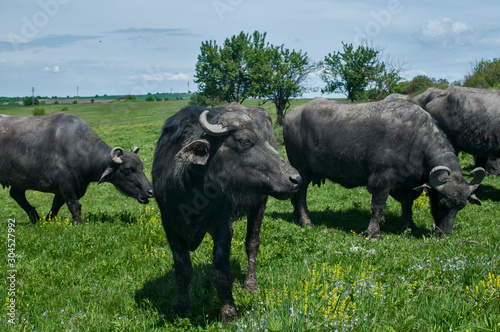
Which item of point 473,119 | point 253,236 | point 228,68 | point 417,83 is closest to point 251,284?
point 253,236

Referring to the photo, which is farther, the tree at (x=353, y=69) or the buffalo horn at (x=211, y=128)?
the tree at (x=353, y=69)

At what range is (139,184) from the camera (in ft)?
30.8

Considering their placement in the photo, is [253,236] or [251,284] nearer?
[251,284]

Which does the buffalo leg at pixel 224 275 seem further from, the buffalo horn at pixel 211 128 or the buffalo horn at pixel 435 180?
the buffalo horn at pixel 435 180

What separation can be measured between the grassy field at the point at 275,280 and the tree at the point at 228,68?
42.2m

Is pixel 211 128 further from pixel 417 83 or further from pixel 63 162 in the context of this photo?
pixel 417 83

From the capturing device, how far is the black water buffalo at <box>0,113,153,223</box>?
925 centimetres

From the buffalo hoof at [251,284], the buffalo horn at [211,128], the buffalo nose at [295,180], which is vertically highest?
the buffalo horn at [211,128]

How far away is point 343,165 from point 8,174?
7585 mm

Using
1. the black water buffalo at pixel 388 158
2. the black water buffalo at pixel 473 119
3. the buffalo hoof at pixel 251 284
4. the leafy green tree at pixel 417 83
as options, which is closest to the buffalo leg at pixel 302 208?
the black water buffalo at pixel 388 158

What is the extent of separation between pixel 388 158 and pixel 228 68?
43.7m

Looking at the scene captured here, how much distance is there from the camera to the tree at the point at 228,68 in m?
49.8

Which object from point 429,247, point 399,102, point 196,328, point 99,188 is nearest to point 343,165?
point 399,102

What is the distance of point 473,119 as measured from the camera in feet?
34.4
